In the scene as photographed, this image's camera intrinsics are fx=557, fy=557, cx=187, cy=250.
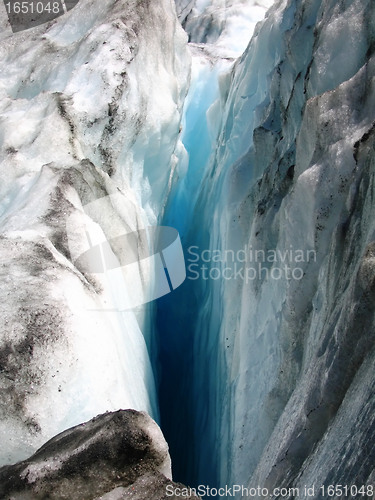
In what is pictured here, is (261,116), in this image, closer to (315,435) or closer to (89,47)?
(89,47)

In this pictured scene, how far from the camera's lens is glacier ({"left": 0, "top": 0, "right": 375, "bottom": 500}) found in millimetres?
2141

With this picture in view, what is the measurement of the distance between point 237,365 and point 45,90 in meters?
2.90

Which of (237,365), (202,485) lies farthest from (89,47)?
(202,485)

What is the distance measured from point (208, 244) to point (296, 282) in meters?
2.73

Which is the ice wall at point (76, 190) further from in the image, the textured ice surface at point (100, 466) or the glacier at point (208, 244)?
the textured ice surface at point (100, 466)

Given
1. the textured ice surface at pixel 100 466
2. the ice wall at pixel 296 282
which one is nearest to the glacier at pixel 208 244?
the ice wall at pixel 296 282

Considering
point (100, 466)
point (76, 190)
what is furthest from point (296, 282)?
point (76, 190)

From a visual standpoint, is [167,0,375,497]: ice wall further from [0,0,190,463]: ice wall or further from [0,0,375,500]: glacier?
[0,0,190,463]: ice wall

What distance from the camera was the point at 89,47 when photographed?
16.0 feet

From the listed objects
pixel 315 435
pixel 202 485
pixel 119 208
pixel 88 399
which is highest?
pixel 119 208

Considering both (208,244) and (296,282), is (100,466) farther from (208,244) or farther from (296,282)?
(208,244)

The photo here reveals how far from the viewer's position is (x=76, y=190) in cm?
366

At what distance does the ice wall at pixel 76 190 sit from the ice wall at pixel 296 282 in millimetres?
623

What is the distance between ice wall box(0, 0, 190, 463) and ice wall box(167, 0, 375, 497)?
62 centimetres
